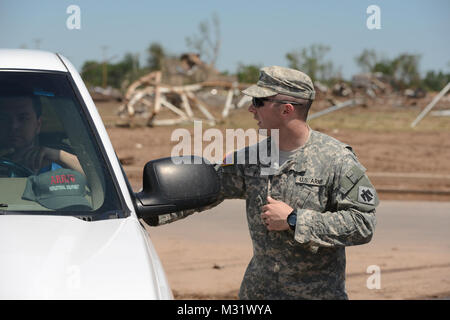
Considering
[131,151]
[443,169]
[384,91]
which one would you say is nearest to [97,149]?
[443,169]

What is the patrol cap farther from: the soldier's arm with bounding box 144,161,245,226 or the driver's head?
the soldier's arm with bounding box 144,161,245,226

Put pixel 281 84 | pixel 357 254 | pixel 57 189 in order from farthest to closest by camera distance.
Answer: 1. pixel 357 254
2. pixel 281 84
3. pixel 57 189

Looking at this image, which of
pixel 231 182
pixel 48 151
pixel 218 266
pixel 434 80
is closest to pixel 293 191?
pixel 231 182

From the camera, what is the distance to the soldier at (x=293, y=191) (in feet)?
10.5

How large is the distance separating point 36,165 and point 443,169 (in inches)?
548

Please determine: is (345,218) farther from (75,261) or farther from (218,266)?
(218,266)

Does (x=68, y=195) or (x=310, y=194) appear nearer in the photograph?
Answer: (x=68, y=195)

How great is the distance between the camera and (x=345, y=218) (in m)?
3.12

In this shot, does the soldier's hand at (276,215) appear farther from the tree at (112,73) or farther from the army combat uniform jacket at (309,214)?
the tree at (112,73)

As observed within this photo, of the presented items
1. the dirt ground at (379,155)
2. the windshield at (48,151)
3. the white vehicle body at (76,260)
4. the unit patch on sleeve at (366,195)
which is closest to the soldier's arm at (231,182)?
the unit patch on sleeve at (366,195)

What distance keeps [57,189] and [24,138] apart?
412 millimetres

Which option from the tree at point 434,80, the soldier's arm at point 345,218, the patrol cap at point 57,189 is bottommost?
the tree at point 434,80

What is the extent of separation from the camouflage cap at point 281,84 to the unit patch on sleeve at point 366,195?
1.65ft
